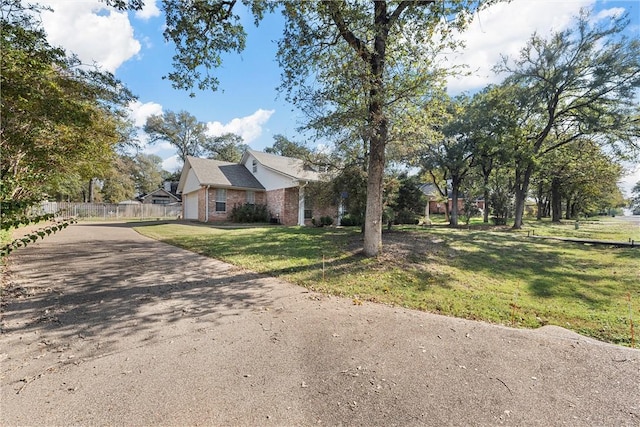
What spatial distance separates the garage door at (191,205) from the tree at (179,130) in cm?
1805

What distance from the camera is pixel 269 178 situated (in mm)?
21906

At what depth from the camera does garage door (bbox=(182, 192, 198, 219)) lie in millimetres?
23797

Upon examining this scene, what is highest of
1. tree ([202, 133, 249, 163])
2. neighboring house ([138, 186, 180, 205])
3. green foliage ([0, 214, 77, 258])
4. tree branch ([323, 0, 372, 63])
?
tree ([202, 133, 249, 163])

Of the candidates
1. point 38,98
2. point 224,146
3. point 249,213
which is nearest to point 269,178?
point 249,213

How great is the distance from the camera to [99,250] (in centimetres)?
901

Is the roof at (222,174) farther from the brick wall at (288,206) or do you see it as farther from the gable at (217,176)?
the brick wall at (288,206)

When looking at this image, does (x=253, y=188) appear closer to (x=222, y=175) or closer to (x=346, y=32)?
(x=222, y=175)

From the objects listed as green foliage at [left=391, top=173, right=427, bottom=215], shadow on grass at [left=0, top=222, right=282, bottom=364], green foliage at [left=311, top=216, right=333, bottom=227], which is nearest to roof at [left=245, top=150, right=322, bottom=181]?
green foliage at [left=311, top=216, right=333, bottom=227]

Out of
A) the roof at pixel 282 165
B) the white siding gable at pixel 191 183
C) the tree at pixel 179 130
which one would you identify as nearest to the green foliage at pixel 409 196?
the roof at pixel 282 165

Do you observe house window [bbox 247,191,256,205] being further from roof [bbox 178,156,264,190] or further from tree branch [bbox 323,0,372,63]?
tree branch [bbox 323,0,372,63]

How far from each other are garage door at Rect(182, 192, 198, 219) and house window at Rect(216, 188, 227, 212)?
3.41 m

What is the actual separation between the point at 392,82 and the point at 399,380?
23.2ft

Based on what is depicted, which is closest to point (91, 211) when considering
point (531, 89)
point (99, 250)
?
point (99, 250)

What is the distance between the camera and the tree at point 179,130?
1575 inches
